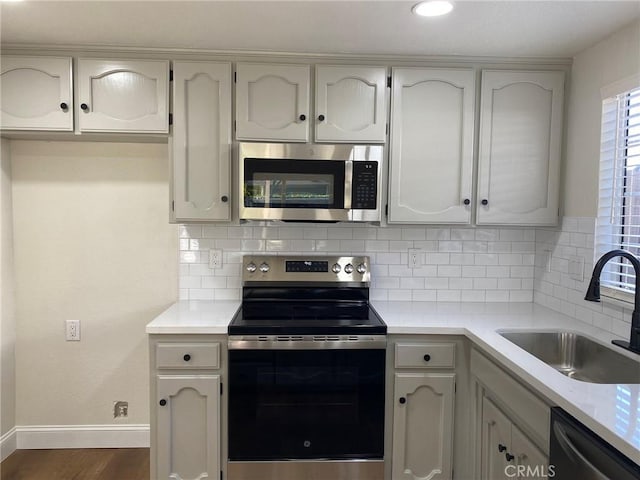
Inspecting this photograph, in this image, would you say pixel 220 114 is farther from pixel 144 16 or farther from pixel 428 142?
pixel 428 142

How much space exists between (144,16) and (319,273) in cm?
150

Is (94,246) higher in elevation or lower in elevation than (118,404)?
higher

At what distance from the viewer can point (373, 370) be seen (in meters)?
2.00

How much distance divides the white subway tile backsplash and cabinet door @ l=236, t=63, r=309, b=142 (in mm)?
566

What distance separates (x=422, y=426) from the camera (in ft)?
6.70

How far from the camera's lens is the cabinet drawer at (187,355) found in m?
1.95

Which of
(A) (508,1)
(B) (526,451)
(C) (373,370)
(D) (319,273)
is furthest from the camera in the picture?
(D) (319,273)

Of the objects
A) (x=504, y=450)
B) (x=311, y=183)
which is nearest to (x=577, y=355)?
(x=504, y=450)

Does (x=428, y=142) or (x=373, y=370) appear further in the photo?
(x=428, y=142)

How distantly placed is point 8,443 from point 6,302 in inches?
32.4

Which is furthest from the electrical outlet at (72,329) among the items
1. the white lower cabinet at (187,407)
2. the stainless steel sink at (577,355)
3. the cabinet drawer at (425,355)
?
the stainless steel sink at (577,355)

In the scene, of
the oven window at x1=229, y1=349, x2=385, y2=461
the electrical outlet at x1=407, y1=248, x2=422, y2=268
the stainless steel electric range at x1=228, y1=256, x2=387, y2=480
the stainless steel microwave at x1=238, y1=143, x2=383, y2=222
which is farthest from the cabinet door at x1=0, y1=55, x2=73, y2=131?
the electrical outlet at x1=407, y1=248, x2=422, y2=268

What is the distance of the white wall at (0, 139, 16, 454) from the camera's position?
7.87ft

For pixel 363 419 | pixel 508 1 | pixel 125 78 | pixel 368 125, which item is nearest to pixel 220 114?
pixel 125 78
